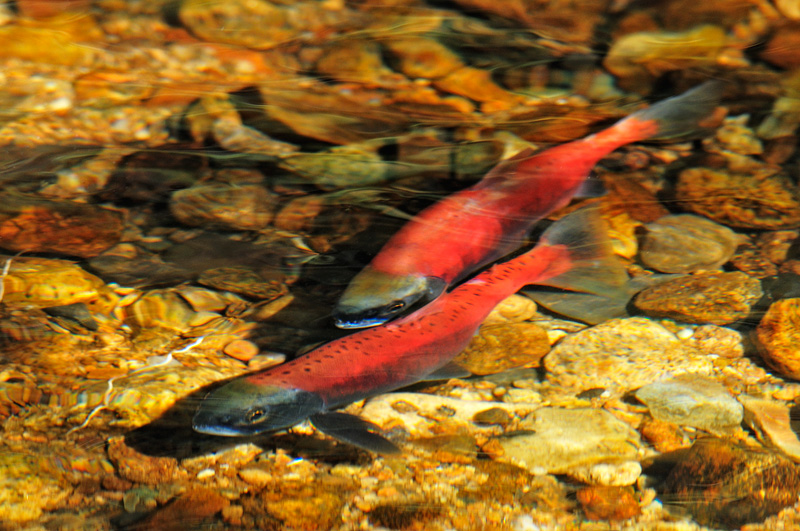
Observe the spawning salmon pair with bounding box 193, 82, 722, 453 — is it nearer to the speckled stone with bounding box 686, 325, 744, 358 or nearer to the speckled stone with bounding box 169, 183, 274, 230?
the speckled stone with bounding box 686, 325, 744, 358

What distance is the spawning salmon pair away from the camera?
2.65 metres

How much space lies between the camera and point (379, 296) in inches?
117

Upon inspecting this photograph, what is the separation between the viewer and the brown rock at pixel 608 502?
7.54 feet

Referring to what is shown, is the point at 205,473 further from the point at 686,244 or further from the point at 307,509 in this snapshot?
the point at 686,244

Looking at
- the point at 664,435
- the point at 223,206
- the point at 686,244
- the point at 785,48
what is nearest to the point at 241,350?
the point at 223,206

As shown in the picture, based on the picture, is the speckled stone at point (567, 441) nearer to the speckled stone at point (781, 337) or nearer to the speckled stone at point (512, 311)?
the speckled stone at point (512, 311)

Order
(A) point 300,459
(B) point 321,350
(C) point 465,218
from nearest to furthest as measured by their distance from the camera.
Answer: (A) point 300,459 → (B) point 321,350 → (C) point 465,218

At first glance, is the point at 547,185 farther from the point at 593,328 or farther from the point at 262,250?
the point at 262,250

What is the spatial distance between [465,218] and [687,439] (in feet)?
5.49

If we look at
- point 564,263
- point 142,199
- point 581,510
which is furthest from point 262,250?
point 581,510

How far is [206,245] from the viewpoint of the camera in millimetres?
3525

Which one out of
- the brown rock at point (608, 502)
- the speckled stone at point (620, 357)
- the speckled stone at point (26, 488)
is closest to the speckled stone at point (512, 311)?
the speckled stone at point (620, 357)

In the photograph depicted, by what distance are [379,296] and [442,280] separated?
45 cm

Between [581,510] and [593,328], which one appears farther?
[593,328]
